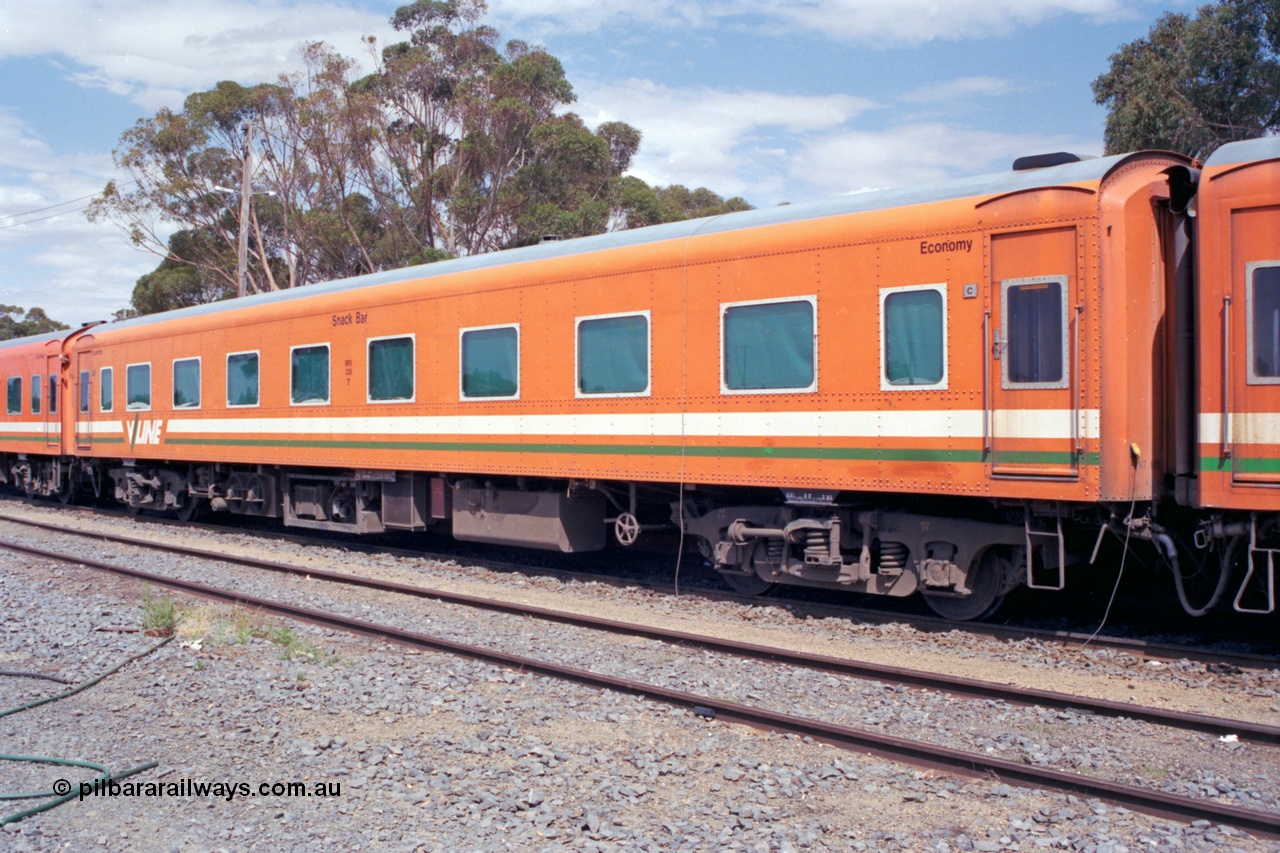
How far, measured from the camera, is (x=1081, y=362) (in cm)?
738

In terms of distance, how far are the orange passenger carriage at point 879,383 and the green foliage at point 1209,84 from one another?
13964 mm

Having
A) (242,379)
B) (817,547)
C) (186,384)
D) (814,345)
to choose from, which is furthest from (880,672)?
(186,384)

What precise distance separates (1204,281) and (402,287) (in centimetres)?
910

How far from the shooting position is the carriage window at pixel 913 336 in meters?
8.09

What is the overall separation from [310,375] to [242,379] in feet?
6.60

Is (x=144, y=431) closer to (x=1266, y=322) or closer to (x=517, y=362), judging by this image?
(x=517, y=362)

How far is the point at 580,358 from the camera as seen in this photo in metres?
10.7

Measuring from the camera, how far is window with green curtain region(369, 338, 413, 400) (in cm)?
1273

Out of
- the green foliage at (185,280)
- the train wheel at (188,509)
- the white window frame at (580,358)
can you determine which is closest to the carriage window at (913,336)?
the white window frame at (580,358)

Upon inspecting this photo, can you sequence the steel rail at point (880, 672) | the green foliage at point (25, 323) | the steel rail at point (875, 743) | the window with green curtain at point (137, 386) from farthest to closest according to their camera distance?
the green foliage at point (25, 323) < the window with green curtain at point (137, 386) < the steel rail at point (880, 672) < the steel rail at point (875, 743)

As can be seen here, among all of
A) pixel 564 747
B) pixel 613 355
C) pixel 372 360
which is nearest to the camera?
pixel 564 747

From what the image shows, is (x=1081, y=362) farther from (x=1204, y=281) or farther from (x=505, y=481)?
(x=505, y=481)

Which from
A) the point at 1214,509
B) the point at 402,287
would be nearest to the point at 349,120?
the point at 402,287

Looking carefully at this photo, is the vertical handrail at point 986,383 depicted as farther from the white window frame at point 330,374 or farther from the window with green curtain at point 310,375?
the window with green curtain at point 310,375
